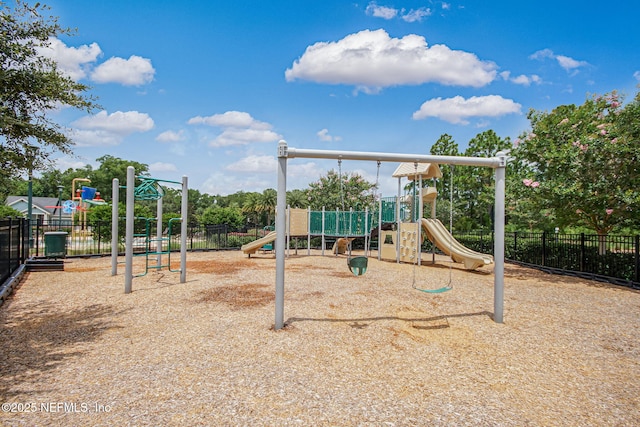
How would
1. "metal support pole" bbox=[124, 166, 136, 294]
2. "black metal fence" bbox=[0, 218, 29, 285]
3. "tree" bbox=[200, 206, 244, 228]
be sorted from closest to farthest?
"black metal fence" bbox=[0, 218, 29, 285], "metal support pole" bbox=[124, 166, 136, 294], "tree" bbox=[200, 206, 244, 228]

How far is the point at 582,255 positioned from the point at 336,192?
69.3 feet

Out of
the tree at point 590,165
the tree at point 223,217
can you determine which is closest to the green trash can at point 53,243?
the tree at point 590,165

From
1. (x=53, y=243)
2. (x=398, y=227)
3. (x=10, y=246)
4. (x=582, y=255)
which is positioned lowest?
(x=582, y=255)

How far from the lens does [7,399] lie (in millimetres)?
3557

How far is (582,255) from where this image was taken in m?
12.7

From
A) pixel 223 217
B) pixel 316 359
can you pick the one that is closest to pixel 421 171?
pixel 316 359

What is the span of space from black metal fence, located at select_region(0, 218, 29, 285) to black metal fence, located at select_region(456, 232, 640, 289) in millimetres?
15535

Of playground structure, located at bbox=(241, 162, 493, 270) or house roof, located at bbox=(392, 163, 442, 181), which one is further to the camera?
house roof, located at bbox=(392, 163, 442, 181)

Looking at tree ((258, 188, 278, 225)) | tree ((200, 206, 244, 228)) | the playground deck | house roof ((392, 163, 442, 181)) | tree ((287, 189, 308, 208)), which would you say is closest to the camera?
the playground deck

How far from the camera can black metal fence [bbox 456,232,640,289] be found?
11039 mm

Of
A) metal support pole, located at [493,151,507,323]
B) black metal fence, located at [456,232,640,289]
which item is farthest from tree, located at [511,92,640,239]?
metal support pole, located at [493,151,507,323]

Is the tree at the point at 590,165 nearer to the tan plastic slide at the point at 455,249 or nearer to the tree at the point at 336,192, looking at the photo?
the tan plastic slide at the point at 455,249

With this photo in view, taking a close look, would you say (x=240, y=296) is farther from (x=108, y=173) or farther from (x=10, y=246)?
(x=108, y=173)

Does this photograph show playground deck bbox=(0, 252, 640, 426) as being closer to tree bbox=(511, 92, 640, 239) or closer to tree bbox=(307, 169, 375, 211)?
tree bbox=(511, 92, 640, 239)
